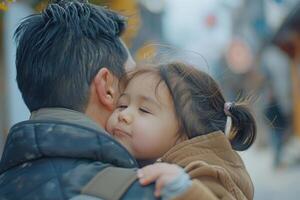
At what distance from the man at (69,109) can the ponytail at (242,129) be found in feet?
1.34

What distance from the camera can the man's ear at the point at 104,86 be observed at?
2615 millimetres

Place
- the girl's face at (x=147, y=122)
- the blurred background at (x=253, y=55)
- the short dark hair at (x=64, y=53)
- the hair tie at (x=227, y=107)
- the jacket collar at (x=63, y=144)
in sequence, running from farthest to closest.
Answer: the blurred background at (x=253, y=55) → the hair tie at (x=227, y=107) → the girl's face at (x=147, y=122) → the short dark hair at (x=64, y=53) → the jacket collar at (x=63, y=144)

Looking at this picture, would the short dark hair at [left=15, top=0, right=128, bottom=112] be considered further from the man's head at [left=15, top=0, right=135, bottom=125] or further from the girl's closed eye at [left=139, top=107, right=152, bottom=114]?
the girl's closed eye at [left=139, top=107, right=152, bottom=114]

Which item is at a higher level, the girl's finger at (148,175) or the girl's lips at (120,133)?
the girl's finger at (148,175)

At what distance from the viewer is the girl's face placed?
8.79ft

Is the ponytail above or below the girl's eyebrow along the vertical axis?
below

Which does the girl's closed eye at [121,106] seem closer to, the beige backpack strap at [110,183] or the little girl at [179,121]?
Result: the little girl at [179,121]

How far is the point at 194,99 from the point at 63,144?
548mm

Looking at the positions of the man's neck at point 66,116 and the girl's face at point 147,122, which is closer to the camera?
the man's neck at point 66,116

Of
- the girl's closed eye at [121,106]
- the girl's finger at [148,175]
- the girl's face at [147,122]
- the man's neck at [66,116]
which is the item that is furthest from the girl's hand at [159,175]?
the girl's closed eye at [121,106]

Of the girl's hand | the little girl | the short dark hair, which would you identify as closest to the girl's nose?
the little girl

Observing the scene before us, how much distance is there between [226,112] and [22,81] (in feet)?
2.21

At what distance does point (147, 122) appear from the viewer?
Result: 8.86 ft

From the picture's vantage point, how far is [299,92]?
20.3 m
